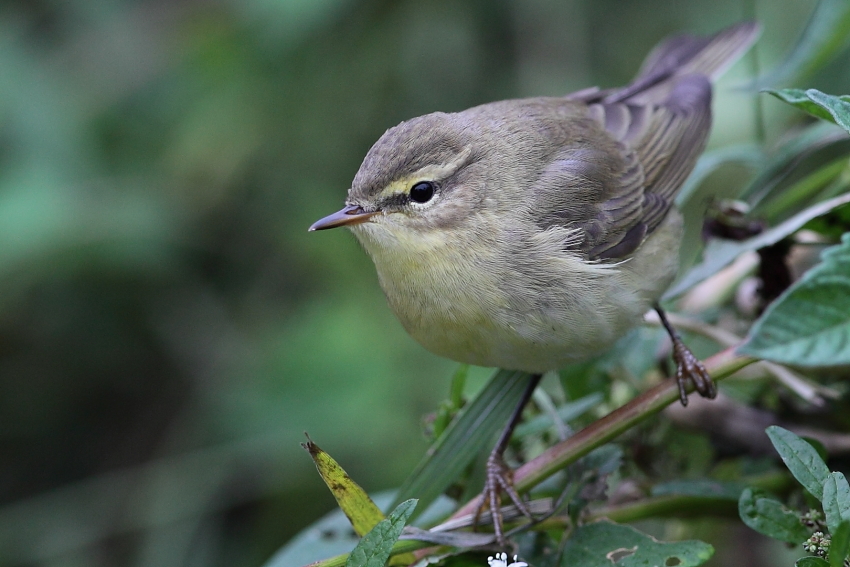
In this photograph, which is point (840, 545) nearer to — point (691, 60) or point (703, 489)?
point (703, 489)

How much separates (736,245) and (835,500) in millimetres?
1043

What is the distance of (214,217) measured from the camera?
4508mm

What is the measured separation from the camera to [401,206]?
221 cm

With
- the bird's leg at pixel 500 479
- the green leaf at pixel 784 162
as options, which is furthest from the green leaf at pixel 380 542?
the green leaf at pixel 784 162

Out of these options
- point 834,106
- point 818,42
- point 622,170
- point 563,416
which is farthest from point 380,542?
point 818,42

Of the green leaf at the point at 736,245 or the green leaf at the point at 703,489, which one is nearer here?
the green leaf at the point at 703,489

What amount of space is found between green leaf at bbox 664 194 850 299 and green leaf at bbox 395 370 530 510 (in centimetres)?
60

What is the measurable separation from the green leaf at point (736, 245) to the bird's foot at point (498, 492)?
2.10 feet

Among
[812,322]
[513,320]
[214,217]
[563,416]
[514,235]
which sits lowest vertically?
[812,322]

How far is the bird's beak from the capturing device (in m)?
2.12

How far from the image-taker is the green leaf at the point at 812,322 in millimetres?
1118

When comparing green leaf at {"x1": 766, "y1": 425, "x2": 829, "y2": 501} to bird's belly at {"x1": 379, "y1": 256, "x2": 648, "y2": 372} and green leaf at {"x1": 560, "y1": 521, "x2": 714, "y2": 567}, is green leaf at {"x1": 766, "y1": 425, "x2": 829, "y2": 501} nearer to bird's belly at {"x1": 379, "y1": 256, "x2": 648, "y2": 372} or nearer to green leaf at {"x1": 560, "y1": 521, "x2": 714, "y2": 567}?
green leaf at {"x1": 560, "y1": 521, "x2": 714, "y2": 567}

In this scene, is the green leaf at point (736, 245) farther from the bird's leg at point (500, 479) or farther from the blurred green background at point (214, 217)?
the blurred green background at point (214, 217)

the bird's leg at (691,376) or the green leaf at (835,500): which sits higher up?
the bird's leg at (691,376)
